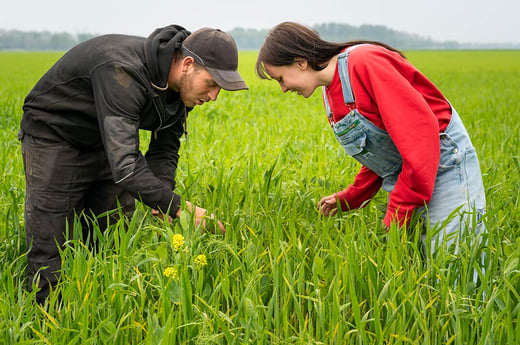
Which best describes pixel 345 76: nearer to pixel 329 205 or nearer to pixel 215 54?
pixel 215 54

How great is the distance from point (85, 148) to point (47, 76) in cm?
41

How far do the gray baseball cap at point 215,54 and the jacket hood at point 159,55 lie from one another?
2.3 inches

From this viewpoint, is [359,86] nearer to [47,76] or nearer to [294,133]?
[47,76]

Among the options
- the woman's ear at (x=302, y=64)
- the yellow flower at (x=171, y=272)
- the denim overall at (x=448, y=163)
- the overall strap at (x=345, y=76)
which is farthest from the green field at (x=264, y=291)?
the woman's ear at (x=302, y=64)

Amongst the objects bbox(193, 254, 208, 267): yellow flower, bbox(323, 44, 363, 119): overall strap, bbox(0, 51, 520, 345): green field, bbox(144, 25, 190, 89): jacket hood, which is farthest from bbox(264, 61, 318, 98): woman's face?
bbox(193, 254, 208, 267): yellow flower

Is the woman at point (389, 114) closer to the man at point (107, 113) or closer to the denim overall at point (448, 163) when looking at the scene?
the denim overall at point (448, 163)

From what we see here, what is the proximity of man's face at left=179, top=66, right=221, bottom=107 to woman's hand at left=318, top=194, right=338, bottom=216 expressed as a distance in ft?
2.80

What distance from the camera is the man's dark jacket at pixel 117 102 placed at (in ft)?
7.31

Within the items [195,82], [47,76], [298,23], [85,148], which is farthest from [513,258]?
[47,76]

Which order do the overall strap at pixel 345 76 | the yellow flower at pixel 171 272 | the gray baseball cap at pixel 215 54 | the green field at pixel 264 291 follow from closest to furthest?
the green field at pixel 264 291 < the yellow flower at pixel 171 272 < the overall strap at pixel 345 76 < the gray baseball cap at pixel 215 54

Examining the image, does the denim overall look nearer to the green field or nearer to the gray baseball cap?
the green field

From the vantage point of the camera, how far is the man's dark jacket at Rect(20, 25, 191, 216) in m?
2.23

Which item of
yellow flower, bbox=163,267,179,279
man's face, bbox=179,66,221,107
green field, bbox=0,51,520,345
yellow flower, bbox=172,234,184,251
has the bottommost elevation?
green field, bbox=0,51,520,345

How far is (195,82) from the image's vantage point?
7.88 feet
